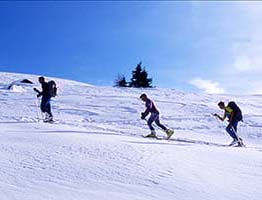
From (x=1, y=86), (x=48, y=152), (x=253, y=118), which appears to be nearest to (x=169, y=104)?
(x=253, y=118)

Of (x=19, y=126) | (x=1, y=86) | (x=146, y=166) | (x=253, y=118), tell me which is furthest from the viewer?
(x=1, y=86)

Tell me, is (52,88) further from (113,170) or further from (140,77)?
(140,77)

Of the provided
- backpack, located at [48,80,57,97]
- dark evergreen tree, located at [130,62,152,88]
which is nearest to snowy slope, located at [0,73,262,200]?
backpack, located at [48,80,57,97]

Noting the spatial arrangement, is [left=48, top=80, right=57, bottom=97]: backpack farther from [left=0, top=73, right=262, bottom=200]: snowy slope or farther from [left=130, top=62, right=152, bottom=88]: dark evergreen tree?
[left=130, top=62, right=152, bottom=88]: dark evergreen tree

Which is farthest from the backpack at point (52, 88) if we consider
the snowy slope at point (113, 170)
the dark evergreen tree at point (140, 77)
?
the dark evergreen tree at point (140, 77)

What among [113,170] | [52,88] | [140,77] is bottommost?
[113,170]

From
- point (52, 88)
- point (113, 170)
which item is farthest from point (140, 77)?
point (113, 170)

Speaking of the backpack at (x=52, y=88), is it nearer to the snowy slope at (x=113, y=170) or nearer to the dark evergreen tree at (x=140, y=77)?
the snowy slope at (x=113, y=170)

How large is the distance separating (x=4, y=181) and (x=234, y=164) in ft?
17.3

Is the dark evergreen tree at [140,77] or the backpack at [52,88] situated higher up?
the dark evergreen tree at [140,77]

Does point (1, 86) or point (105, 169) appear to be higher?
point (1, 86)

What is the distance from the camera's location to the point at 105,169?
8.79 m

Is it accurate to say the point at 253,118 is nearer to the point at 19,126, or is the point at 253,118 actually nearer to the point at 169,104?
the point at 169,104

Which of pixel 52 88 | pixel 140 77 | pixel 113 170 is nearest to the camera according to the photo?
pixel 113 170
